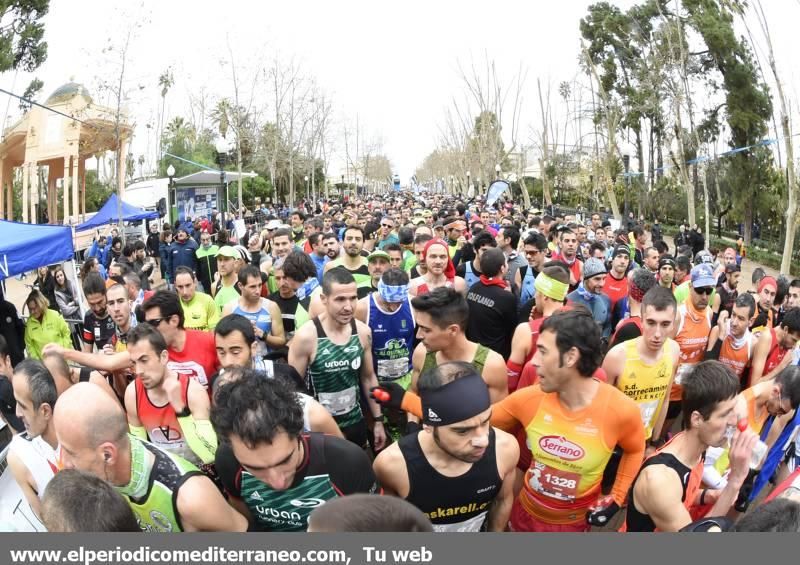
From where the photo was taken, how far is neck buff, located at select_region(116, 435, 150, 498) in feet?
7.78

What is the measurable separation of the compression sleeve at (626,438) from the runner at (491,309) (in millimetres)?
A: 2326

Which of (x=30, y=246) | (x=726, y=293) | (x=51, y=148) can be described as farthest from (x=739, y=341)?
(x=51, y=148)

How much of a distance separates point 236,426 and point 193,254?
10322 mm

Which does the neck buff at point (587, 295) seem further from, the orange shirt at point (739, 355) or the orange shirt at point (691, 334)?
the orange shirt at point (739, 355)

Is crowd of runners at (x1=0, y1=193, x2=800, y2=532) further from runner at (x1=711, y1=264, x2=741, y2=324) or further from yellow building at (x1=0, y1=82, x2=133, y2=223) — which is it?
yellow building at (x1=0, y1=82, x2=133, y2=223)

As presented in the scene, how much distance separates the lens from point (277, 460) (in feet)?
7.35

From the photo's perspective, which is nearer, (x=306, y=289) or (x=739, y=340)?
(x=739, y=340)

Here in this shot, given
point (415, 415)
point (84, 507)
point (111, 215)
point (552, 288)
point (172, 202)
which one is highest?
point (172, 202)

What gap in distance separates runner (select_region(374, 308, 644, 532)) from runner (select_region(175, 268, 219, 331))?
3670 millimetres

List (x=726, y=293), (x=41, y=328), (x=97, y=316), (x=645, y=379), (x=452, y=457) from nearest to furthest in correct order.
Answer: (x=452, y=457) → (x=645, y=379) → (x=97, y=316) → (x=41, y=328) → (x=726, y=293)

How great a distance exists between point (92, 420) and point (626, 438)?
2409 mm

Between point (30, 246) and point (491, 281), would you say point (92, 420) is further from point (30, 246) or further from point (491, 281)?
point (30, 246)

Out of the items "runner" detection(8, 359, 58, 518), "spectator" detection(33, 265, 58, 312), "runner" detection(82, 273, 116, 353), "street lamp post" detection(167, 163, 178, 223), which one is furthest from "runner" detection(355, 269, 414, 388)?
"street lamp post" detection(167, 163, 178, 223)

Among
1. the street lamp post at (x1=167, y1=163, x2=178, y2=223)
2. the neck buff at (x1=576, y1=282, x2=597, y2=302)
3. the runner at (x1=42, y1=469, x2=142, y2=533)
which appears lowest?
the runner at (x1=42, y1=469, x2=142, y2=533)
